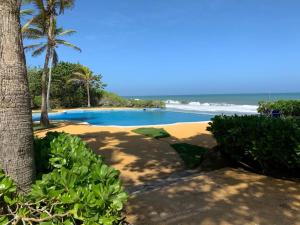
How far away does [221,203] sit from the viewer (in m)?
5.03

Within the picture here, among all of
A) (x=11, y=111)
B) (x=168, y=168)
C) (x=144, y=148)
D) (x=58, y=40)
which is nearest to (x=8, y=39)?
(x=11, y=111)

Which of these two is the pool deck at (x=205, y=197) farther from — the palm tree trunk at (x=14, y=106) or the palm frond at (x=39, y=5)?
A: the palm frond at (x=39, y=5)

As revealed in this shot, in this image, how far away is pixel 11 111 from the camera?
261 cm

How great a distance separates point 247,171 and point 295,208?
7.97 feet

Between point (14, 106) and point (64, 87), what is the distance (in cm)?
3472

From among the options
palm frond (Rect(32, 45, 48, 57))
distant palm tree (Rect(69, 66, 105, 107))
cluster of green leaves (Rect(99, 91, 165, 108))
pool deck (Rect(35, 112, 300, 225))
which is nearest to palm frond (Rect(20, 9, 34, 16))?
palm frond (Rect(32, 45, 48, 57))

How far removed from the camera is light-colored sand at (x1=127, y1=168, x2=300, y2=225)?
4.39 m

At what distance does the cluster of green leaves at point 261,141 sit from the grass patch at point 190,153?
0.85 meters

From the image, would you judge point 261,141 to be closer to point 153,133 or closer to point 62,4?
point 153,133

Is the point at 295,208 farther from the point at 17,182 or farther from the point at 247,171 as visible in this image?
the point at 17,182

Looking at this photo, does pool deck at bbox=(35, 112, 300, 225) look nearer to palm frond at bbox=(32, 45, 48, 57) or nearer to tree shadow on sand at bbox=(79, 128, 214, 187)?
tree shadow on sand at bbox=(79, 128, 214, 187)

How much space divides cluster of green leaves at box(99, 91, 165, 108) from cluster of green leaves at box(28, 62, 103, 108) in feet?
4.42

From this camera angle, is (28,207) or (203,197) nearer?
(28,207)

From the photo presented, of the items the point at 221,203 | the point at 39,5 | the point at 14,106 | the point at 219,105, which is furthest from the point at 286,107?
the point at 219,105
